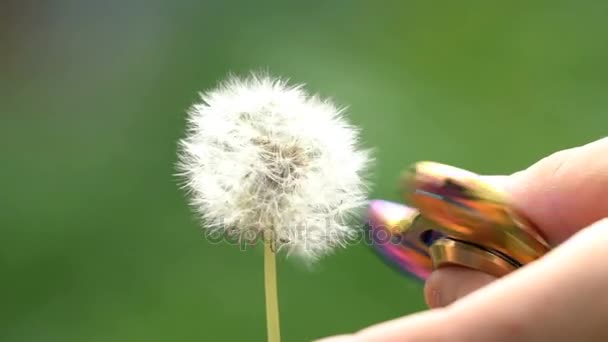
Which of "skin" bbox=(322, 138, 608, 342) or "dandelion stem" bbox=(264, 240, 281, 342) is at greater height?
"dandelion stem" bbox=(264, 240, 281, 342)

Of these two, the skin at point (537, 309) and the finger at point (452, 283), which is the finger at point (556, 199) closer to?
the finger at point (452, 283)

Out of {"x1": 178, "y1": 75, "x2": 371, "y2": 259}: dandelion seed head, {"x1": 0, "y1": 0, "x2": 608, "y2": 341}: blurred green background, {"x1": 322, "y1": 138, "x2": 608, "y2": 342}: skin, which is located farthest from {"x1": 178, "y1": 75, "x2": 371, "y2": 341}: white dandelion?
{"x1": 0, "y1": 0, "x2": 608, "y2": 341}: blurred green background

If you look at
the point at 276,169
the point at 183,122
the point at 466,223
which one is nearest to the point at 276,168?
the point at 276,169

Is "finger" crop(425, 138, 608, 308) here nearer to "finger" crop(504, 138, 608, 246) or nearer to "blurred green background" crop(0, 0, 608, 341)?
"finger" crop(504, 138, 608, 246)

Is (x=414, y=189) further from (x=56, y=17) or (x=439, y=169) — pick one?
(x=56, y=17)

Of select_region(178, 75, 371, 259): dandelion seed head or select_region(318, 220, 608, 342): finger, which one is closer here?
select_region(318, 220, 608, 342): finger

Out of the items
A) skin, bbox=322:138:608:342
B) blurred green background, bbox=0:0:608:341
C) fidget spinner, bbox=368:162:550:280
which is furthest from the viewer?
blurred green background, bbox=0:0:608:341

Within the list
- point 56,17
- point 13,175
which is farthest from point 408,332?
point 56,17
